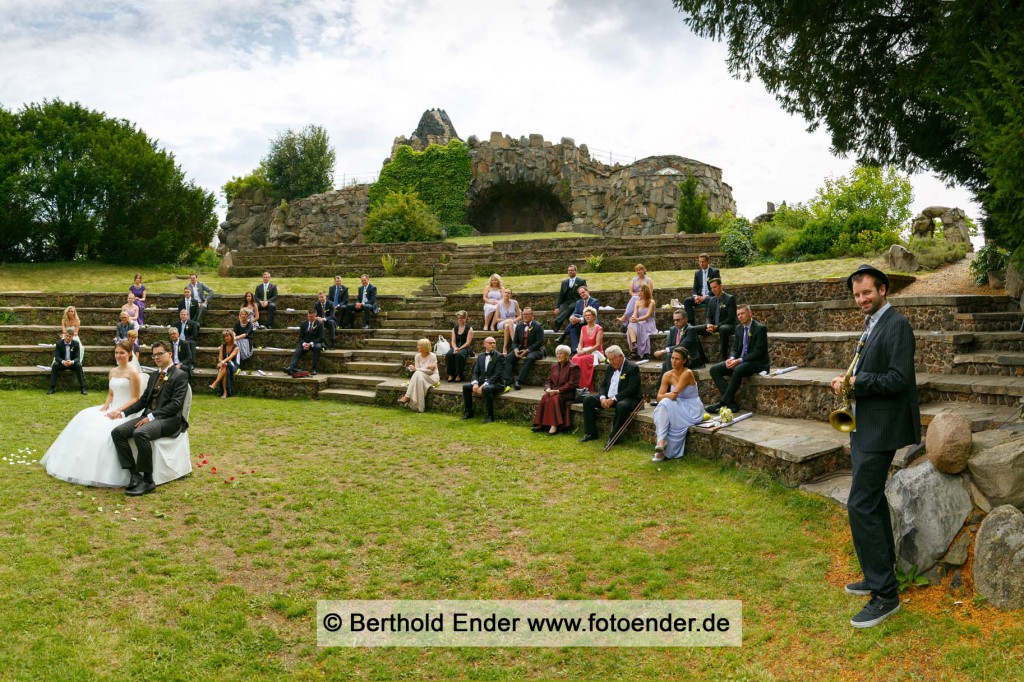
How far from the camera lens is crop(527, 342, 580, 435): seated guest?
9.98 metres

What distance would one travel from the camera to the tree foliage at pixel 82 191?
71.2 ft

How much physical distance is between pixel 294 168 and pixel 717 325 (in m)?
30.5

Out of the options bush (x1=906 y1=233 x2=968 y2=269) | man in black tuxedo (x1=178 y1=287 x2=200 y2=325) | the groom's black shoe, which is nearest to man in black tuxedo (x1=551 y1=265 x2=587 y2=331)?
bush (x1=906 y1=233 x2=968 y2=269)

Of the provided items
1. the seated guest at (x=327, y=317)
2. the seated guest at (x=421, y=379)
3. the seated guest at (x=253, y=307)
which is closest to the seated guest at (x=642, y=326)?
the seated guest at (x=421, y=379)

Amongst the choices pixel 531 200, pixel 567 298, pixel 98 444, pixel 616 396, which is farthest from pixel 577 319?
pixel 531 200

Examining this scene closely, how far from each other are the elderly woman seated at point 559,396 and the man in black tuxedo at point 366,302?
6845 millimetres

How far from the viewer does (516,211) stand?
3781 centimetres

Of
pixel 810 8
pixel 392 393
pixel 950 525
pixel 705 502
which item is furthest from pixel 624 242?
pixel 950 525

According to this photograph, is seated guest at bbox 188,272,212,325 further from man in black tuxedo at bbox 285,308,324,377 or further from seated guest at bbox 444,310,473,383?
seated guest at bbox 444,310,473,383

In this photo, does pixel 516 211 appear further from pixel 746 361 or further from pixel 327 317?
pixel 746 361

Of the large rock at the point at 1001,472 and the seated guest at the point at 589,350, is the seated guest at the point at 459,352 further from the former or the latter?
the large rock at the point at 1001,472

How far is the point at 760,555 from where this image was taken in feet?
17.6

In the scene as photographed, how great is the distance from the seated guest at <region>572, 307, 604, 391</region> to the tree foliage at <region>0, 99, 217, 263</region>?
1868 centimetres

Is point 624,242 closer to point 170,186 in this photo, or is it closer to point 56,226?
point 170,186
